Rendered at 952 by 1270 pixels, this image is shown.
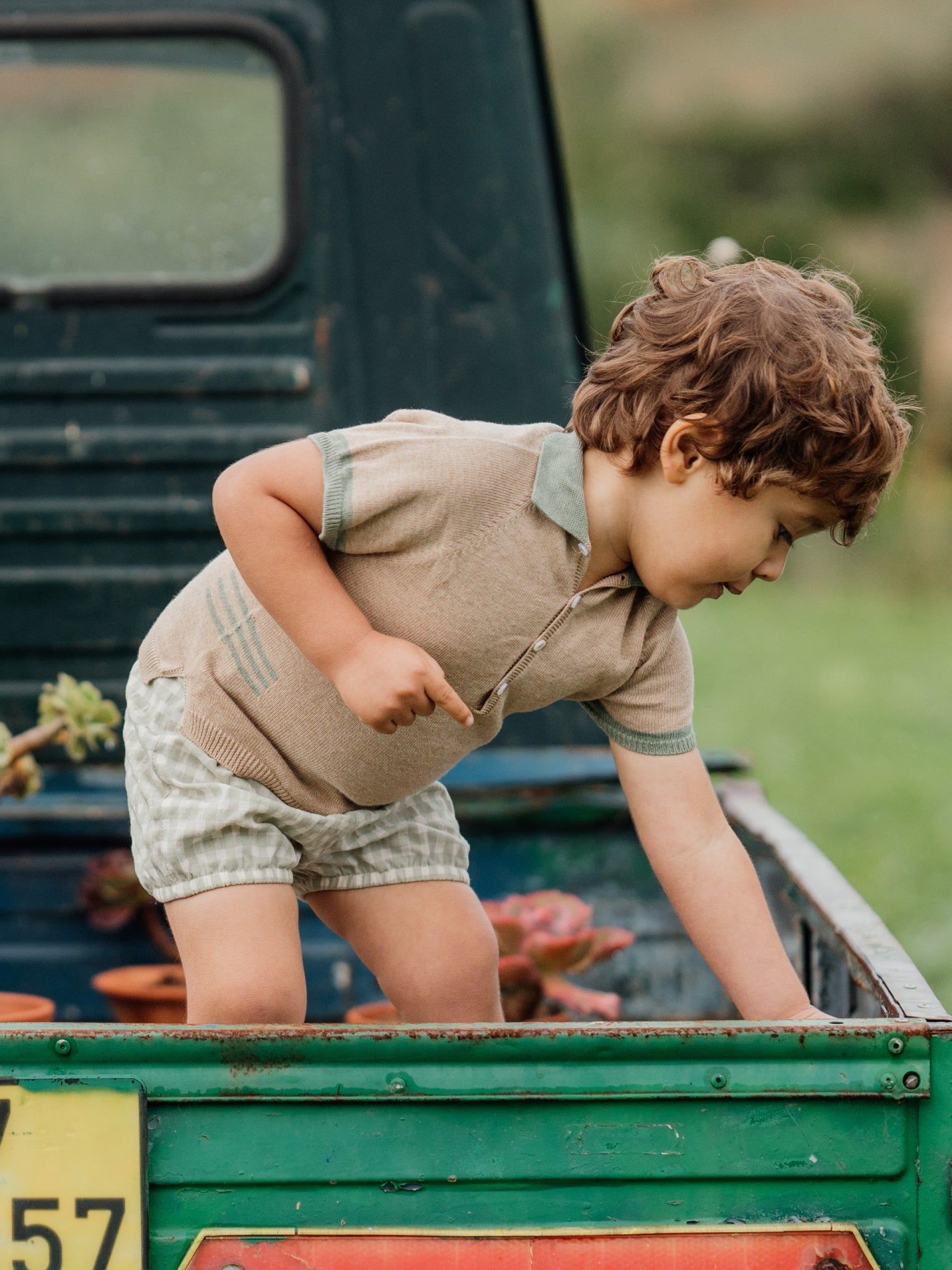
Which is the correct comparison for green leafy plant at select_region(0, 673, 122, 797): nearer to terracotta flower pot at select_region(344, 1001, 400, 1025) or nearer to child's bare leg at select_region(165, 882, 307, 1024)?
terracotta flower pot at select_region(344, 1001, 400, 1025)

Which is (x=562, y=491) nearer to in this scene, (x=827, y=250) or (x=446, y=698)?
(x=446, y=698)

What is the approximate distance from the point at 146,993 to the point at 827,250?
840 inches

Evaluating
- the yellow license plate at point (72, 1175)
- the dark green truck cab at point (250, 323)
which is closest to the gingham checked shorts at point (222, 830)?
the yellow license plate at point (72, 1175)

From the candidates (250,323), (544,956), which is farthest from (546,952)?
(250,323)

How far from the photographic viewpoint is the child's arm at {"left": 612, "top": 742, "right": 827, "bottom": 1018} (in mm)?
1687

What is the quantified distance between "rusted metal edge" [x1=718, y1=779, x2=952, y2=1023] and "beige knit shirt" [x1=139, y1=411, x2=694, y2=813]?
0.26 metres

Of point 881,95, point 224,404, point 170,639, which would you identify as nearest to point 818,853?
point 170,639

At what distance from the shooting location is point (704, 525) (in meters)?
1.55

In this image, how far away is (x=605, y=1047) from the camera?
4.17 ft

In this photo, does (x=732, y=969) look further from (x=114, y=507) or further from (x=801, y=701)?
(x=801, y=701)

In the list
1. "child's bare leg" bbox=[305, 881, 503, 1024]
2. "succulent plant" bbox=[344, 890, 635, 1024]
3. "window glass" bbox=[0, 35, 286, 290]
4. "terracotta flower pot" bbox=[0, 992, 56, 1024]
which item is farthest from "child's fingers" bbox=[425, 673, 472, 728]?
"window glass" bbox=[0, 35, 286, 290]

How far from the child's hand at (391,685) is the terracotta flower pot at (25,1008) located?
2.84ft

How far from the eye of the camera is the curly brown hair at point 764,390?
4.93 ft

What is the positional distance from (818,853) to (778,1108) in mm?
790
